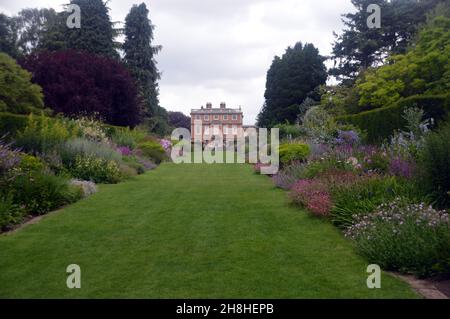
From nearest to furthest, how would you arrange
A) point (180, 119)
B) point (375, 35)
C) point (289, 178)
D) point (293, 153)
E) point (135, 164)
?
point (289, 178), point (293, 153), point (135, 164), point (375, 35), point (180, 119)

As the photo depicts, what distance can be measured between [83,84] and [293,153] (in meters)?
13.9

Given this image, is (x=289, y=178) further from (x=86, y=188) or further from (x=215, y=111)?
(x=215, y=111)

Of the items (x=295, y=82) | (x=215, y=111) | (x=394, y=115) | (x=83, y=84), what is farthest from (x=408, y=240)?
(x=215, y=111)

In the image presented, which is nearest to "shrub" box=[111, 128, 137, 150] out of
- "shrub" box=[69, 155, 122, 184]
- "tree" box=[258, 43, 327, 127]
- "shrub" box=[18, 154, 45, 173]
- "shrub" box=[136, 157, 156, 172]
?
"shrub" box=[136, 157, 156, 172]

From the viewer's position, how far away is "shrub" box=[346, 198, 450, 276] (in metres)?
4.27

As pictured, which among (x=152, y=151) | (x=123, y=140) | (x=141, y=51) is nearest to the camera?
(x=123, y=140)

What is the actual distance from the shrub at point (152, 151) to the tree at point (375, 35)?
17.8 meters

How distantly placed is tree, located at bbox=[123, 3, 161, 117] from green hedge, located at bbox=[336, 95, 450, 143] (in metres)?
26.3

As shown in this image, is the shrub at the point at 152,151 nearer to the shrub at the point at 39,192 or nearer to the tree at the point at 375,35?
the shrub at the point at 39,192

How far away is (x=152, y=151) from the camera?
19.8 m

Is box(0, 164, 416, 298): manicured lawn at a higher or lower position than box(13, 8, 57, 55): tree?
lower

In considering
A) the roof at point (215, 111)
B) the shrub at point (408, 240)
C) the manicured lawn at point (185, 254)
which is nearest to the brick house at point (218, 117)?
the roof at point (215, 111)

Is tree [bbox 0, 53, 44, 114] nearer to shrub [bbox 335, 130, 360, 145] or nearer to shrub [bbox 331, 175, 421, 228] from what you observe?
shrub [bbox 335, 130, 360, 145]
